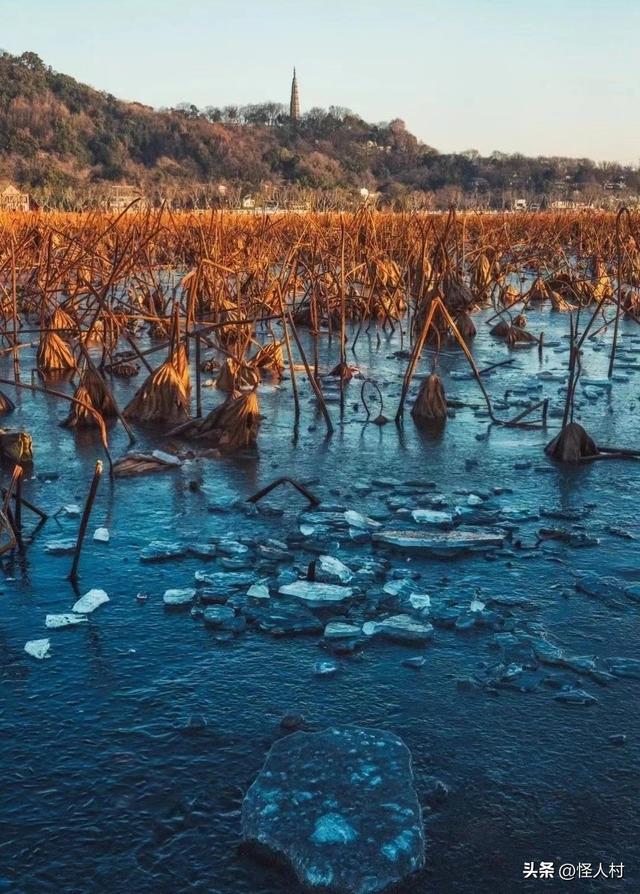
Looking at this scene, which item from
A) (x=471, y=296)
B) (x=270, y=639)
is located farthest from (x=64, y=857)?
(x=471, y=296)

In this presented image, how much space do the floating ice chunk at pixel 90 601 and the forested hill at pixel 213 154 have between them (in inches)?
1994

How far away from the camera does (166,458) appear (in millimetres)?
5789

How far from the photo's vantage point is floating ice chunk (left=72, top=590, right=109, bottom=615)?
3.68 meters

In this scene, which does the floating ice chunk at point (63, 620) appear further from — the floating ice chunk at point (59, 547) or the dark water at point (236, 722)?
the floating ice chunk at point (59, 547)

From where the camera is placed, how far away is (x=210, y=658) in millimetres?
3367

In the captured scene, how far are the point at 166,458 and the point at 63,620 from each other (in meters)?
2.29

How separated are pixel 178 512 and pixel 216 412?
163 cm

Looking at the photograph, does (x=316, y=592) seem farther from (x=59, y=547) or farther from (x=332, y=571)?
(x=59, y=547)

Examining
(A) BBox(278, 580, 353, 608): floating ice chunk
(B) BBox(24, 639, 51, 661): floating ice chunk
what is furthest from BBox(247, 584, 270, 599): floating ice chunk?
(B) BBox(24, 639, 51, 661): floating ice chunk

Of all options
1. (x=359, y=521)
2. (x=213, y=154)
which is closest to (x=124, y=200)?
(x=359, y=521)

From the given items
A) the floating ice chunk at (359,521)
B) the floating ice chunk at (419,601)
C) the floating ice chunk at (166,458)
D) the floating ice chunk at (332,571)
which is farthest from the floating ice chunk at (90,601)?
the floating ice chunk at (166,458)

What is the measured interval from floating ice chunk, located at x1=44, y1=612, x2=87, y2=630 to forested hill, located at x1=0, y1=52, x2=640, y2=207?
5085 cm

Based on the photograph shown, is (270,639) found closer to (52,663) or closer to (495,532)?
(52,663)

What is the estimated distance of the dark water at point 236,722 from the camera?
7.79 feet
